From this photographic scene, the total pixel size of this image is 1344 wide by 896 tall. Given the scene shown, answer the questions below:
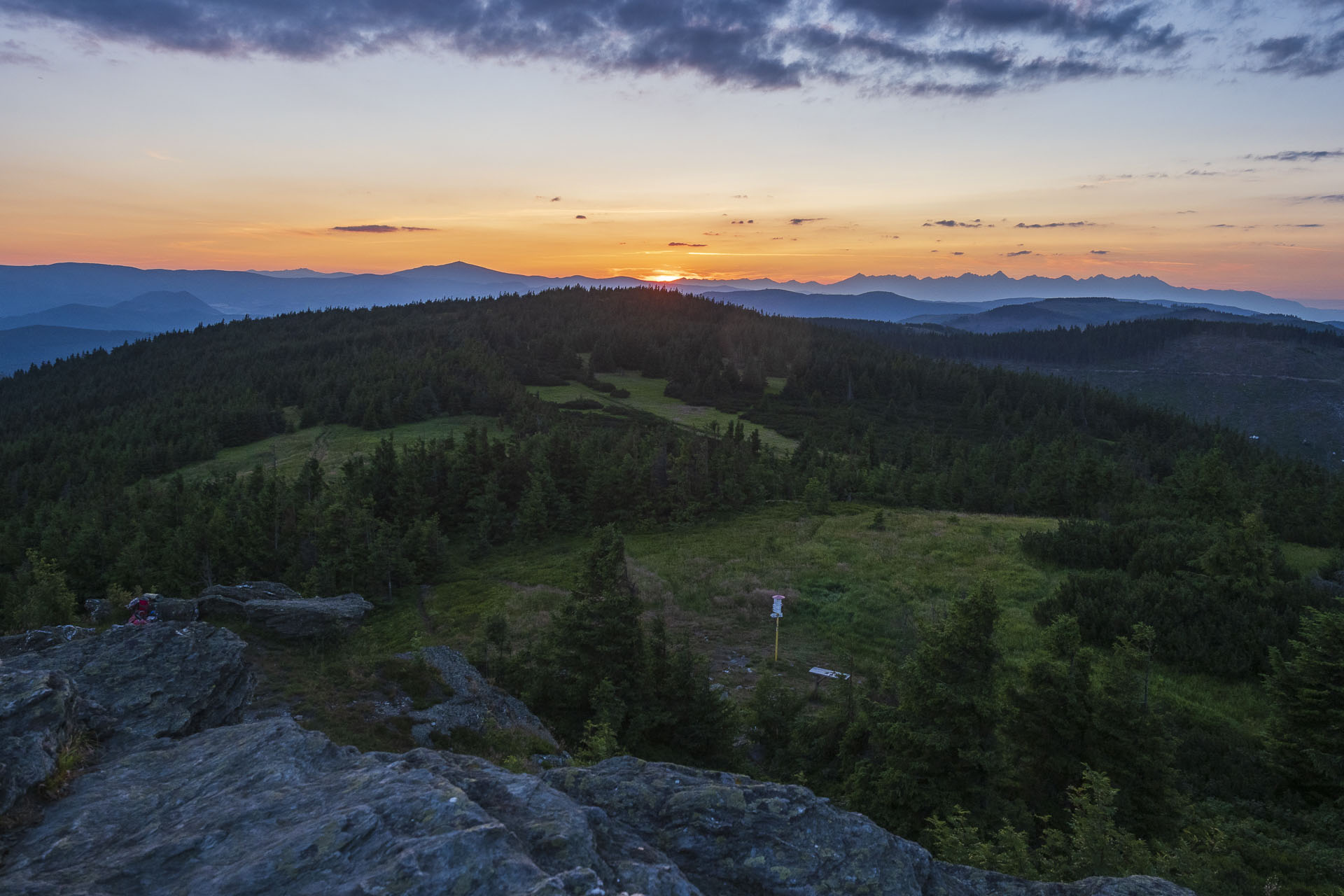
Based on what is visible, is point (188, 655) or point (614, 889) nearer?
point (614, 889)

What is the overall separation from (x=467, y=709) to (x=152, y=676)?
20.8 ft

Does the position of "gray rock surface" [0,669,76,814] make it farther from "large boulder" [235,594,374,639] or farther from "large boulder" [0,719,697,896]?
"large boulder" [235,594,374,639]

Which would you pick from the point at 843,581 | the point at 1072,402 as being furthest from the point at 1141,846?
the point at 1072,402

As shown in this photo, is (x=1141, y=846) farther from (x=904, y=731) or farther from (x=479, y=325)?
(x=479, y=325)

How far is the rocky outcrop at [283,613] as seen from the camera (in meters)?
18.3

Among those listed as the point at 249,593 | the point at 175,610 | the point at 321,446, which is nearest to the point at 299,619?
the point at 175,610

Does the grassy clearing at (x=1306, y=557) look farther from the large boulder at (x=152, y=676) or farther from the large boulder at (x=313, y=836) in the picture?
the large boulder at (x=152, y=676)

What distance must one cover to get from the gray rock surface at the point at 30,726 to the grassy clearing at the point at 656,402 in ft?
297

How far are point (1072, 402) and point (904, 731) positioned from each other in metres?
153

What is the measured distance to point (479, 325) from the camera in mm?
162375

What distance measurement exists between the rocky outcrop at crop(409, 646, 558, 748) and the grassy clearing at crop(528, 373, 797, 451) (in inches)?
3187

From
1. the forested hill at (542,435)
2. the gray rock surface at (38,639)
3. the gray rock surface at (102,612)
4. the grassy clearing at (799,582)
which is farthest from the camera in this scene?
the forested hill at (542,435)

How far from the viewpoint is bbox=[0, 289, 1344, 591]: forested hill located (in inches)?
1779

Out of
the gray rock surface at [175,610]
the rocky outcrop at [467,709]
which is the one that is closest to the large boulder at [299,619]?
the gray rock surface at [175,610]
